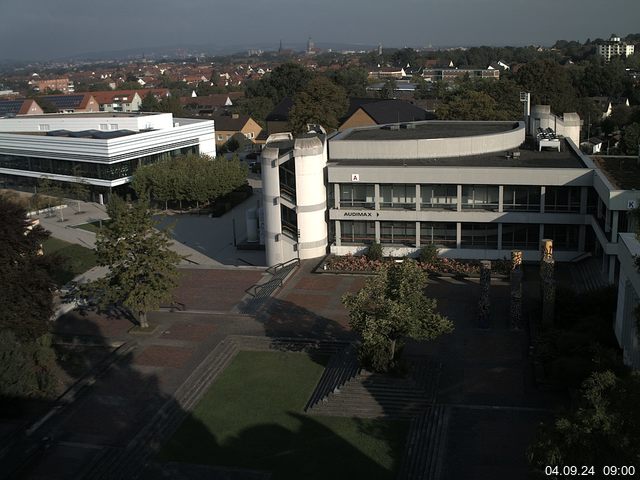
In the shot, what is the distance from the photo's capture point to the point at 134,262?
30.1 metres

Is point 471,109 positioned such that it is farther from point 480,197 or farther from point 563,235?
point 563,235

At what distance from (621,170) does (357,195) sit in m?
14.0

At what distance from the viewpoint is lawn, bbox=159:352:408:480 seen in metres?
21.0

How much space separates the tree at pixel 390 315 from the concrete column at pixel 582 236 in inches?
607

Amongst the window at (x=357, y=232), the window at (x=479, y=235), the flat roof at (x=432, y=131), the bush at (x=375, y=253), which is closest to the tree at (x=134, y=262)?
the bush at (x=375, y=253)

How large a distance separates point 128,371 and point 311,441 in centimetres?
884

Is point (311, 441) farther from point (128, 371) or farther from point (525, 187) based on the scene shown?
point (525, 187)

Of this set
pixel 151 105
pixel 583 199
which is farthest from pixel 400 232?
pixel 151 105

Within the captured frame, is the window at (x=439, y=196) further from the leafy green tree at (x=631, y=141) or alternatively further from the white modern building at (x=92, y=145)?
the white modern building at (x=92, y=145)

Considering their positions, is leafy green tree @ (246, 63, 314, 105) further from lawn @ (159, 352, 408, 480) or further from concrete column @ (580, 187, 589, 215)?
lawn @ (159, 352, 408, 480)

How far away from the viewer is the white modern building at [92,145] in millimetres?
61812

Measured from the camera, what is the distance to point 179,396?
995 inches

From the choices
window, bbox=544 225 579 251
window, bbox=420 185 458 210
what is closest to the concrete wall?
window, bbox=420 185 458 210

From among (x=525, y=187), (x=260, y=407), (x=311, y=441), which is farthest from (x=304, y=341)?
(x=525, y=187)
